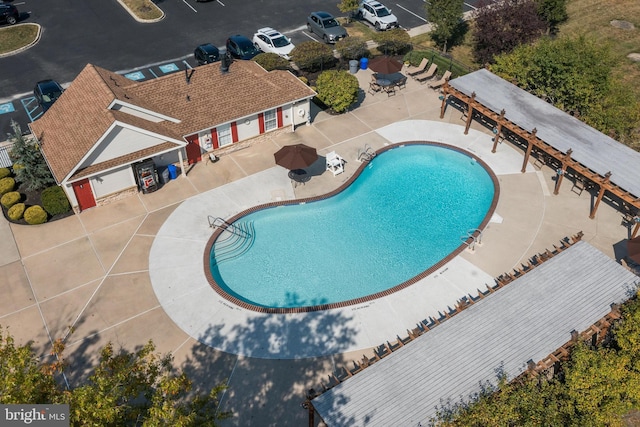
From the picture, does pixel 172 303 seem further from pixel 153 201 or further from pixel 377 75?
pixel 377 75

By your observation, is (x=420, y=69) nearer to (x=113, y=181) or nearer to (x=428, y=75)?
(x=428, y=75)

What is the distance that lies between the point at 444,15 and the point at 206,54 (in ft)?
64.0

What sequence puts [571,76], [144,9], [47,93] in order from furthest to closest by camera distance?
[144,9]
[47,93]
[571,76]

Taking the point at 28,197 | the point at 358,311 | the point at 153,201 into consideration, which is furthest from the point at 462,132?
the point at 28,197

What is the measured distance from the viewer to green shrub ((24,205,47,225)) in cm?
2852

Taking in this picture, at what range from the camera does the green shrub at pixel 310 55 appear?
133 feet

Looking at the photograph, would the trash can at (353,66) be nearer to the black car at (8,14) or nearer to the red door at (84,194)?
the red door at (84,194)

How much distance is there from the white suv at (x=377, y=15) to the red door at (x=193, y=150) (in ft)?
78.1

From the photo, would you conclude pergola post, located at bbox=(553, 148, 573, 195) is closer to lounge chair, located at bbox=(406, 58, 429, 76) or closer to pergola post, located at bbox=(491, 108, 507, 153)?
pergola post, located at bbox=(491, 108, 507, 153)

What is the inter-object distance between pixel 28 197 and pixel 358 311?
67.5 feet

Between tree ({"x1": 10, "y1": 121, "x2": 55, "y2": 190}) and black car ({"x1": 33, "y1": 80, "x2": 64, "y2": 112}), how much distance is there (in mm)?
7096

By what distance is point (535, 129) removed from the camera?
3083 centimetres

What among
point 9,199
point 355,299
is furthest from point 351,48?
point 9,199

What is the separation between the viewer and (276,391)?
21312mm
